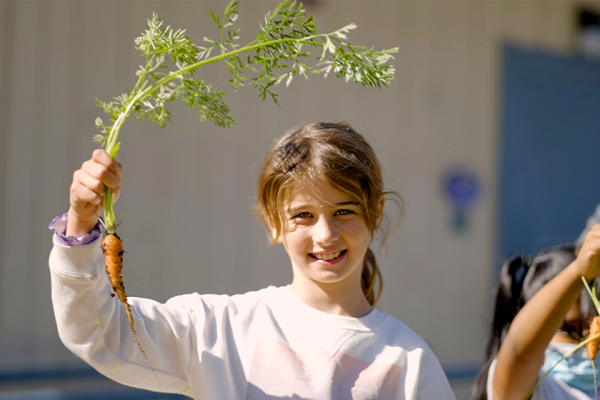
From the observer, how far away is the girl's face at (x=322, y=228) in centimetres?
145

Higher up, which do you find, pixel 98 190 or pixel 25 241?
pixel 98 190

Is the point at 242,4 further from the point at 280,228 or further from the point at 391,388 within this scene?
the point at 391,388

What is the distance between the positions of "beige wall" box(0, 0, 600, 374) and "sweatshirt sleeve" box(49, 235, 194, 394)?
202 centimetres

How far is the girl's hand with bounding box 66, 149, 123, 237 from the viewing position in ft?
3.53

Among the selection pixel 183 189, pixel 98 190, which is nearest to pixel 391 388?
pixel 98 190

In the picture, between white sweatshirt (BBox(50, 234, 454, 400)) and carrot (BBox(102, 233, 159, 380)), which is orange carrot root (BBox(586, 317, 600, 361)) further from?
carrot (BBox(102, 233, 159, 380))

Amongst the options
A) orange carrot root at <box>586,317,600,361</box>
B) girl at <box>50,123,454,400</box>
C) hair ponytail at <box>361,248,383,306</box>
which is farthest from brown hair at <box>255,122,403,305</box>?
orange carrot root at <box>586,317,600,361</box>

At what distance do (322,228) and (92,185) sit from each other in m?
0.60

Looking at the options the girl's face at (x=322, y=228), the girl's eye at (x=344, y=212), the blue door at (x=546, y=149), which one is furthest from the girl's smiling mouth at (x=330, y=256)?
the blue door at (x=546, y=149)

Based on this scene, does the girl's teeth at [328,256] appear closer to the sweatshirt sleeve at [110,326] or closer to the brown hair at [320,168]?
the brown hair at [320,168]

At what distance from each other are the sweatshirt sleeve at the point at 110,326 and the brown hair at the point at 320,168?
0.40 m

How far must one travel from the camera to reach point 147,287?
342 centimetres

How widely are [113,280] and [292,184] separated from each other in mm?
551

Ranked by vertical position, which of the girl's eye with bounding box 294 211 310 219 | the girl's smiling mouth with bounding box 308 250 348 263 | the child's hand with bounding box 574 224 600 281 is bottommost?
the girl's smiling mouth with bounding box 308 250 348 263
